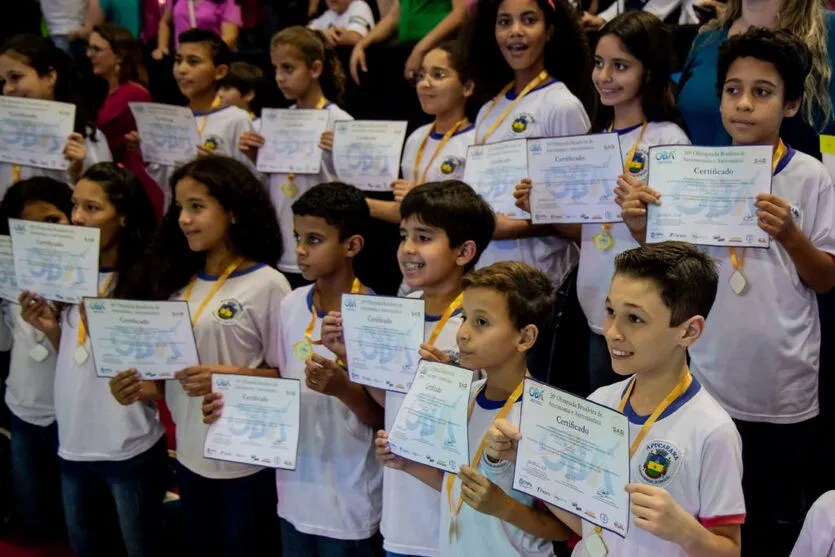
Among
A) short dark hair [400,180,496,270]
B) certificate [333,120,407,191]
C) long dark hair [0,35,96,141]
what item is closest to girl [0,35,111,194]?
long dark hair [0,35,96,141]

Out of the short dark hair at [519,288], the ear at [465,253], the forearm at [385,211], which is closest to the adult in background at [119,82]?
the forearm at [385,211]

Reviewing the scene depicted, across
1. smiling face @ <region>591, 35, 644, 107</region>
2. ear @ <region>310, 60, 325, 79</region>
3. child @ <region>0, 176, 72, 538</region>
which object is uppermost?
ear @ <region>310, 60, 325, 79</region>

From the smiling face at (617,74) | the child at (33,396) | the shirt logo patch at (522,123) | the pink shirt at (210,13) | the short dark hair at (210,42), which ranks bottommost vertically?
the child at (33,396)

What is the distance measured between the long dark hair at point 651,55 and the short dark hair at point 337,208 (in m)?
0.96

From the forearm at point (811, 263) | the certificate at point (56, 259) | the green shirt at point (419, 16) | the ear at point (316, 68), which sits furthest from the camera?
the green shirt at point (419, 16)

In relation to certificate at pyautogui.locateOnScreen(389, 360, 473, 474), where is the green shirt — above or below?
above

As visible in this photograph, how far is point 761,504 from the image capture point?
2689 mm

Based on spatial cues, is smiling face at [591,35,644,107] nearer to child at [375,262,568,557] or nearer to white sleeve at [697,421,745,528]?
child at [375,262,568,557]

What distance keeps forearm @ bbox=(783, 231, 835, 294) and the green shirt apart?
2.42 meters

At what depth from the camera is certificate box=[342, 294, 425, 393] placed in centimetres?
244

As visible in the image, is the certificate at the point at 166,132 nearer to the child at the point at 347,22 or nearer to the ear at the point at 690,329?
the child at the point at 347,22

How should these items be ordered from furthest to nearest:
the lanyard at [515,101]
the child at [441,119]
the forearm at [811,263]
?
the child at [441,119], the lanyard at [515,101], the forearm at [811,263]

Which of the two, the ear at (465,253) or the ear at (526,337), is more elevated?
the ear at (465,253)

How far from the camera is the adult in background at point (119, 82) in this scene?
4.66 meters
